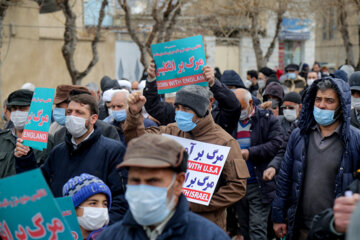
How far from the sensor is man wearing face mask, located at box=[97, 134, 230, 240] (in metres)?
2.68

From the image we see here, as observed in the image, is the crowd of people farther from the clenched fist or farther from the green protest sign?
the green protest sign

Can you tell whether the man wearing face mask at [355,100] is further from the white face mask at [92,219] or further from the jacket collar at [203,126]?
the white face mask at [92,219]

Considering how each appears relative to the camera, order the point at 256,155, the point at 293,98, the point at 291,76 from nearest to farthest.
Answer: the point at 256,155
the point at 293,98
the point at 291,76

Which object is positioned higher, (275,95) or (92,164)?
(92,164)

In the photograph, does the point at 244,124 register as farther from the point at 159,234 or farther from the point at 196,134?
the point at 159,234

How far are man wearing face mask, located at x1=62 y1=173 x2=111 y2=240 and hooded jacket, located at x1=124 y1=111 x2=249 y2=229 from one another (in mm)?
923

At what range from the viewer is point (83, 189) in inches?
159

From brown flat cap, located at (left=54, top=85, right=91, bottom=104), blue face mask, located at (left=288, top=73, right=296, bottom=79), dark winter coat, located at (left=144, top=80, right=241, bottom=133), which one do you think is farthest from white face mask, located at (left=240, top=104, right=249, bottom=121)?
blue face mask, located at (left=288, top=73, right=296, bottom=79)

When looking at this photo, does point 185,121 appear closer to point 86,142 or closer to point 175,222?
point 86,142

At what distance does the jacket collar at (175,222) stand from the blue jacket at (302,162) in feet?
7.02

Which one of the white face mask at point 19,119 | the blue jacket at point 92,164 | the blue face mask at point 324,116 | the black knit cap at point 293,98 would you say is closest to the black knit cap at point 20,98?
the white face mask at point 19,119

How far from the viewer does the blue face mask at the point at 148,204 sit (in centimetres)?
268

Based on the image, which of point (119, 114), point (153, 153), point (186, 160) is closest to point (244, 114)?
point (119, 114)

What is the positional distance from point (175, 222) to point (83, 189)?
1.49 metres
